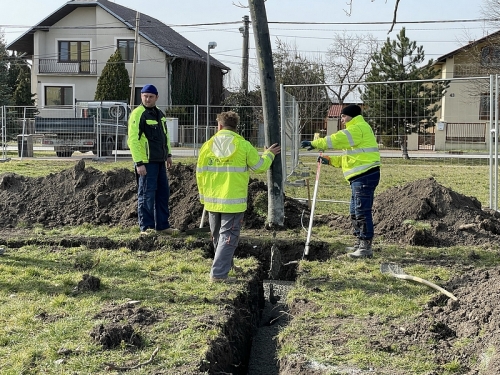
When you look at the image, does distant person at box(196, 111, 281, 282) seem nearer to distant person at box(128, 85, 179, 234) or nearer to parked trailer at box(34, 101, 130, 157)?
distant person at box(128, 85, 179, 234)

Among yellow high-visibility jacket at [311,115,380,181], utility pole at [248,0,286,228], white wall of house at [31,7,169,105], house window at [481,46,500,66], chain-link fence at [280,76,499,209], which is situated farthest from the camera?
white wall of house at [31,7,169,105]

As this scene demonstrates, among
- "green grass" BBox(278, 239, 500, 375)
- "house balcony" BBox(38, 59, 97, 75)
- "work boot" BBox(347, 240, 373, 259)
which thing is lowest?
"green grass" BBox(278, 239, 500, 375)

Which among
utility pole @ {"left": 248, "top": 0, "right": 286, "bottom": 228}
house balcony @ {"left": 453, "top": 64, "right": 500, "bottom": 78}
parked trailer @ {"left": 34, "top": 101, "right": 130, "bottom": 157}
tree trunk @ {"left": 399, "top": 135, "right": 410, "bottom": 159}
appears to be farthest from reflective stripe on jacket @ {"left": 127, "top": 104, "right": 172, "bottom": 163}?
house balcony @ {"left": 453, "top": 64, "right": 500, "bottom": 78}

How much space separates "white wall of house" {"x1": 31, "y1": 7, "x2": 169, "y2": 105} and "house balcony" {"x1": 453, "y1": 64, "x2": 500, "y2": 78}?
18.9m

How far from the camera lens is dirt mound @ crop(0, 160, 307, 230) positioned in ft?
30.1

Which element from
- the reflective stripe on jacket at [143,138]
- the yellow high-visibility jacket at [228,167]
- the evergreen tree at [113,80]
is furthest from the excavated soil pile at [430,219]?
the evergreen tree at [113,80]

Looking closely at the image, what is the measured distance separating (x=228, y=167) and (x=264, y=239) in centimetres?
256

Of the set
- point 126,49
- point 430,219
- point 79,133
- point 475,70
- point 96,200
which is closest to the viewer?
point 430,219

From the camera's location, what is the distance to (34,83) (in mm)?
41531

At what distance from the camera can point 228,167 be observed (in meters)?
5.93

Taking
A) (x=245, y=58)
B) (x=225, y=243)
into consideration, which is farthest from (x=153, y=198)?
(x=245, y=58)

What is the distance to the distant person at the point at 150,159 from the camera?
7926mm

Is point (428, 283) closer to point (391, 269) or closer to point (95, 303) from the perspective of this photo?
point (391, 269)

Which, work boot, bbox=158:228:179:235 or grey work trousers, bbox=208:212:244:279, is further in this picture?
Answer: work boot, bbox=158:228:179:235
